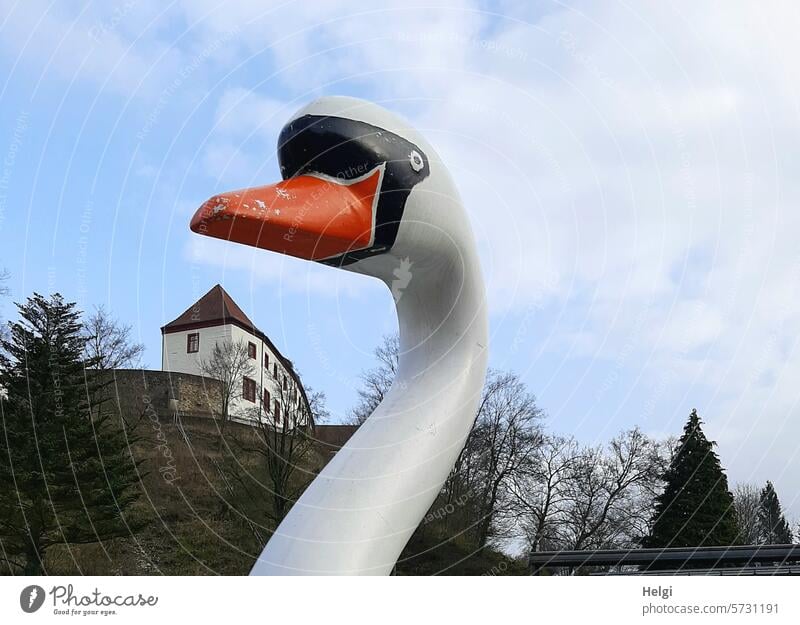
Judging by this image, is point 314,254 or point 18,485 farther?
point 18,485

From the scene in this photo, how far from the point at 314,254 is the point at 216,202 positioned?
0.57 m

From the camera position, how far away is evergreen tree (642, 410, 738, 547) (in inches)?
641

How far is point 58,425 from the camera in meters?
15.9

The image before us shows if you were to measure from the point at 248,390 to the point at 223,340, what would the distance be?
4017mm

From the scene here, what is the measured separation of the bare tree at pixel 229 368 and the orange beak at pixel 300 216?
25660 mm

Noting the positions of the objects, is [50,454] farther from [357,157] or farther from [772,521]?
[772,521]

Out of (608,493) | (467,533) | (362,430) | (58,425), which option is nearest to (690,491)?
(608,493)

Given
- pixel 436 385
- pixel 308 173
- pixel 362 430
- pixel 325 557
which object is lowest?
pixel 325 557

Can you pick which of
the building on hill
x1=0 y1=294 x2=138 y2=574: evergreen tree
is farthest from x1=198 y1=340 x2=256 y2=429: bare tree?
x1=0 y1=294 x2=138 y2=574: evergreen tree

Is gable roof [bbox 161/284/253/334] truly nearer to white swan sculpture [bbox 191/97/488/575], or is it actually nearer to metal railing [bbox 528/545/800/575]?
metal railing [bbox 528/545/800/575]

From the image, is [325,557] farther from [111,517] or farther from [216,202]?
[111,517]

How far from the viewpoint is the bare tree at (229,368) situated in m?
29.6

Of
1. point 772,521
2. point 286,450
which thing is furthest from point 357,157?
point 772,521

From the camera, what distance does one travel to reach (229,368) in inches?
1185
